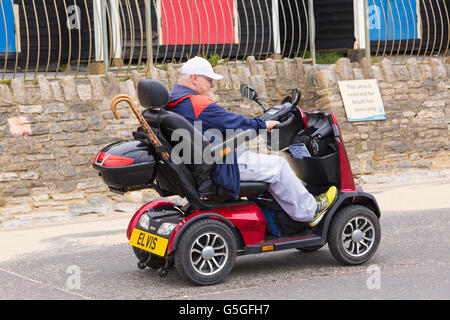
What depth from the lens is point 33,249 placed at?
7129 mm

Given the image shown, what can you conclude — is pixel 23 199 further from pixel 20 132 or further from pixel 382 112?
pixel 382 112

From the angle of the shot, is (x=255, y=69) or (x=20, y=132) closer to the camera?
(x=20, y=132)

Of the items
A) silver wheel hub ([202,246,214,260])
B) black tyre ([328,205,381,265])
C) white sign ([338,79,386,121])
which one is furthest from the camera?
white sign ([338,79,386,121])

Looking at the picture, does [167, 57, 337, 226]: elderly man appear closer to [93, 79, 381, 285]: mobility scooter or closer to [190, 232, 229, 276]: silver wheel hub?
[93, 79, 381, 285]: mobility scooter

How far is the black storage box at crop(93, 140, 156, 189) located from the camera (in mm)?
4984

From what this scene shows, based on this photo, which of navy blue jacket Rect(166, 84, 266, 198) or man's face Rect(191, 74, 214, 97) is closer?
navy blue jacket Rect(166, 84, 266, 198)

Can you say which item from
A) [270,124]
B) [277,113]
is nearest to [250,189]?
[270,124]

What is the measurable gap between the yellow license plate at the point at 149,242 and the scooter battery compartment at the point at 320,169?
1.40 m

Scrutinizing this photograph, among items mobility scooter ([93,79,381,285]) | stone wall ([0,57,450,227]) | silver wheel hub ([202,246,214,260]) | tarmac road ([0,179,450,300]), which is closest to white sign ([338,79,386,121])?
stone wall ([0,57,450,227])

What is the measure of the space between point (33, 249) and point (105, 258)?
1.02 m

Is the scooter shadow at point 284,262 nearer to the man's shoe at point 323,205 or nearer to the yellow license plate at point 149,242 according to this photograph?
the man's shoe at point 323,205
